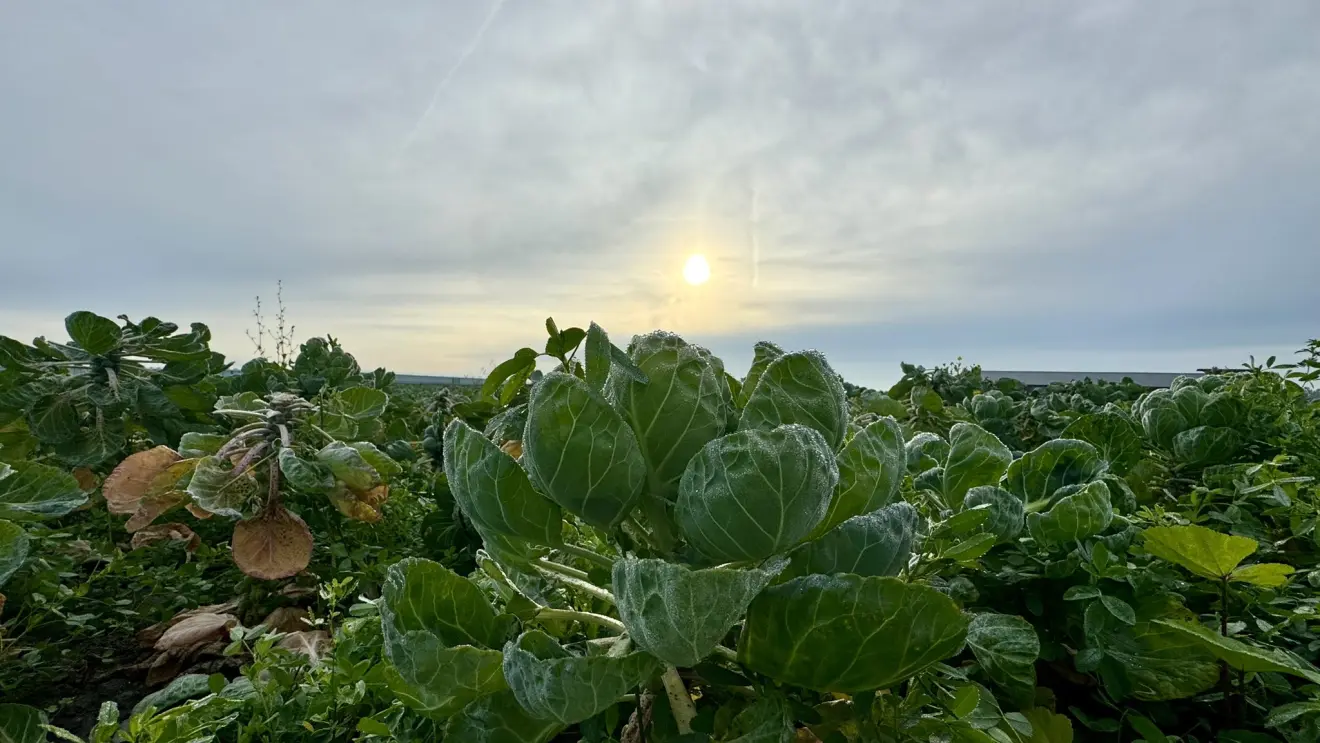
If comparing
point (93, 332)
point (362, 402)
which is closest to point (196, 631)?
point (362, 402)

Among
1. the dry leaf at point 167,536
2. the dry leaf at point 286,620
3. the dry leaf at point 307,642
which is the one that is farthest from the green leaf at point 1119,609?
the dry leaf at point 167,536

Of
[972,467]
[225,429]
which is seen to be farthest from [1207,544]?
[225,429]

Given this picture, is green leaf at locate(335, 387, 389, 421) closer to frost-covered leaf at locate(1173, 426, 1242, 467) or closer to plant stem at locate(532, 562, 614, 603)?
plant stem at locate(532, 562, 614, 603)

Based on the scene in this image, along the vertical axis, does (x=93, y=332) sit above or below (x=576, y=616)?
above

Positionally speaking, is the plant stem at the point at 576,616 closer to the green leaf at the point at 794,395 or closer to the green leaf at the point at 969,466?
the green leaf at the point at 794,395

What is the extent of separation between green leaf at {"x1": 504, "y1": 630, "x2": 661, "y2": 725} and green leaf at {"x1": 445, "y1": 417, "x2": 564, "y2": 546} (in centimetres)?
11

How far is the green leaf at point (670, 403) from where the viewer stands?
65cm

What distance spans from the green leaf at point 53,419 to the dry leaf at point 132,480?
31 cm

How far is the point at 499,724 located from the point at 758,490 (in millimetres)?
346

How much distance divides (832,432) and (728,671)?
242 mm

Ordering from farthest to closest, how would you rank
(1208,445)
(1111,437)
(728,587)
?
(1208,445), (1111,437), (728,587)

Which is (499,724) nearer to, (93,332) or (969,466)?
(969,466)

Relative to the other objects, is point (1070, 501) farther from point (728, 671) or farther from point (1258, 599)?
point (728, 671)

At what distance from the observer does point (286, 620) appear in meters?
1.57
